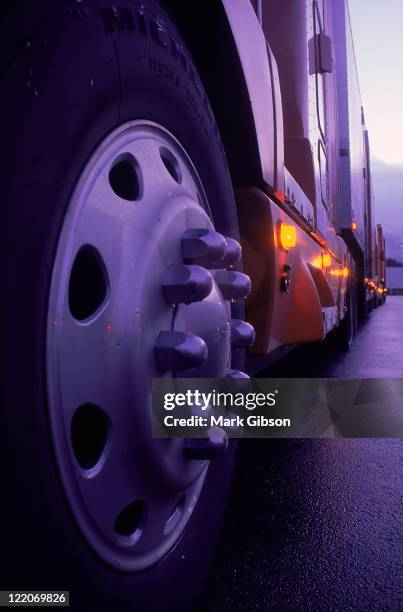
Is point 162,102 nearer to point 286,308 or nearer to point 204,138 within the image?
point 204,138

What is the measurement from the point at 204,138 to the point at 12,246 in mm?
707

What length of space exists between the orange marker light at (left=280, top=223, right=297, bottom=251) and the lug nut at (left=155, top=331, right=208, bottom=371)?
935 millimetres

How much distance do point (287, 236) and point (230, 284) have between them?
69 cm

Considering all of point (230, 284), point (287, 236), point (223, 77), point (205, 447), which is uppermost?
point (223, 77)

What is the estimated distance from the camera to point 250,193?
1653 millimetres

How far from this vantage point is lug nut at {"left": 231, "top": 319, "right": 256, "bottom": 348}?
1303mm

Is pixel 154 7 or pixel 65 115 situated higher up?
pixel 154 7

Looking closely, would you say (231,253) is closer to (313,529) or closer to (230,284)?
(230,284)

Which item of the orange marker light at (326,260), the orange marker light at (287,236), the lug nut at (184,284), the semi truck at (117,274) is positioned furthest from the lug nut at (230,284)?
the orange marker light at (326,260)

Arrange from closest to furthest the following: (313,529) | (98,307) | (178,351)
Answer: (98,307), (178,351), (313,529)

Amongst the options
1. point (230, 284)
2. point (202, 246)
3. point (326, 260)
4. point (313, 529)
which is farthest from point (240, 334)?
point (326, 260)

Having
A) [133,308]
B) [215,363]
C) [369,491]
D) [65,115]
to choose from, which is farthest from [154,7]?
[369,491]

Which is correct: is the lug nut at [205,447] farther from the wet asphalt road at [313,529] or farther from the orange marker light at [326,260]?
the orange marker light at [326,260]

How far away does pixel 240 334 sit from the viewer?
1304 millimetres
